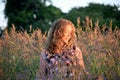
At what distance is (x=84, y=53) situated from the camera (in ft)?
18.4

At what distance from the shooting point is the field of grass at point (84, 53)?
179 inches

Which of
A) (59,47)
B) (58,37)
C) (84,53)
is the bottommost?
(84,53)

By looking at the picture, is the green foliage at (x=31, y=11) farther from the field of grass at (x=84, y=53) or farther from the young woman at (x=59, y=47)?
the young woman at (x=59, y=47)

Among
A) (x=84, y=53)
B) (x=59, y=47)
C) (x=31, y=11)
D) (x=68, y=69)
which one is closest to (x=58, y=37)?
(x=59, y=47)

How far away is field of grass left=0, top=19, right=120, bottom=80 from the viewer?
179 inches

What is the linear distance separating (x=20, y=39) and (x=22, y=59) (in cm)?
55

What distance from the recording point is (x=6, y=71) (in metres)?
6.14

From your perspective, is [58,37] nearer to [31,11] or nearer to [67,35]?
[67,35]

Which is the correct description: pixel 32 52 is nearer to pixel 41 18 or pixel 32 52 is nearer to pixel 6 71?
pixel 6 71

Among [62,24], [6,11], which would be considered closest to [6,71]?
[62,24]

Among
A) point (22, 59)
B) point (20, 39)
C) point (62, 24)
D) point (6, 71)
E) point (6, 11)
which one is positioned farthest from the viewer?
point (6, 11)

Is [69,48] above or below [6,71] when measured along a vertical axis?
above

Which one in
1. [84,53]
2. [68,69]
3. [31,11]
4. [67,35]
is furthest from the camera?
[31,11]

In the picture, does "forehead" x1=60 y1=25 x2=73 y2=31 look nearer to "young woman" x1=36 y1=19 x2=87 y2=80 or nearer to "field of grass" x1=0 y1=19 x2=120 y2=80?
"young woman" x1=36 y1=19 x2=87 y2=80
